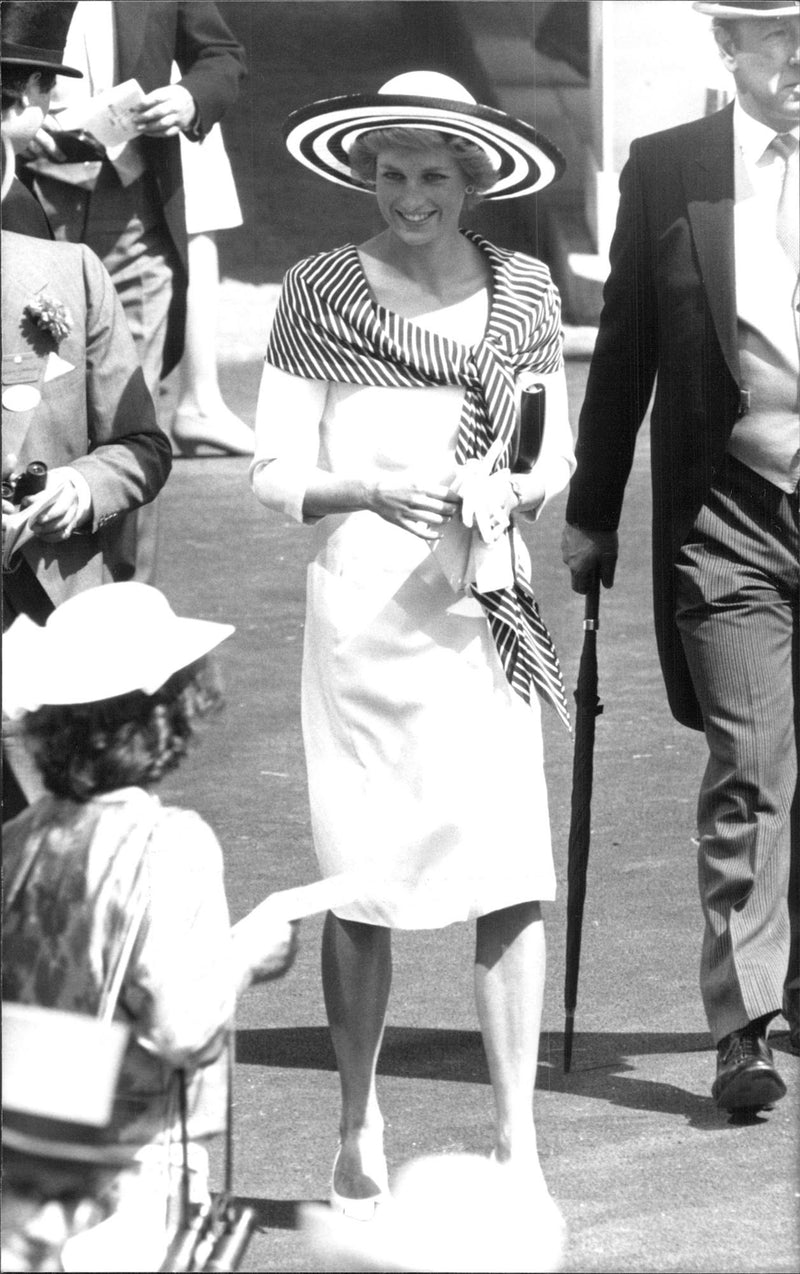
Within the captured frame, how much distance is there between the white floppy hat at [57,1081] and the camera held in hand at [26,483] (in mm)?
1161

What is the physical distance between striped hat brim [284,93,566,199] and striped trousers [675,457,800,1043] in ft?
2.56

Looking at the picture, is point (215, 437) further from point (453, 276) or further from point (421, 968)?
point (453, 276)

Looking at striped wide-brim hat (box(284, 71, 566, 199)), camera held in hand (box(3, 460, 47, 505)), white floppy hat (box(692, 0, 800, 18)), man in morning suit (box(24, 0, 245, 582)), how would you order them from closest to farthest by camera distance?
striped wide-brim hat (box(284, 71, 566, 199)) → camera held in hand (box(3, 460, 47, 505)) → white floppy hat (box(692, 0, 800, 18)) → man in morning suit (box(24, 0, 245, 582))

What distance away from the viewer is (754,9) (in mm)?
4215

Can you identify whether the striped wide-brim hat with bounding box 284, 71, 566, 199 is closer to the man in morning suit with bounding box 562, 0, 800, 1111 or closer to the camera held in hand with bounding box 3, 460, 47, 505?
the man in morning suit with bounding box 562, 0, 800, 1111

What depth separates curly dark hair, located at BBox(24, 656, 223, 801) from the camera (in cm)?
300

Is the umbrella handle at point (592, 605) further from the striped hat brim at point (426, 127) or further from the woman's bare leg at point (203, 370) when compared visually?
the woman's bare leg at point (203, 370)

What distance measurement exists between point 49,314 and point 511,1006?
1301mm

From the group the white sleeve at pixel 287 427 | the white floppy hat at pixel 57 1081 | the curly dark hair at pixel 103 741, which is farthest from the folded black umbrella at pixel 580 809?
the white floppy hat at pixel 57 1081

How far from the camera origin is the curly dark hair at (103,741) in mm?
2996

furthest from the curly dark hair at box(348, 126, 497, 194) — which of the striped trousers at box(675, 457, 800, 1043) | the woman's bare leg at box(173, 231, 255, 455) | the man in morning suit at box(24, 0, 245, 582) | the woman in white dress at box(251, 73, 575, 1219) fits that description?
the woman's bare leg at box(173, 231, 255, 455)

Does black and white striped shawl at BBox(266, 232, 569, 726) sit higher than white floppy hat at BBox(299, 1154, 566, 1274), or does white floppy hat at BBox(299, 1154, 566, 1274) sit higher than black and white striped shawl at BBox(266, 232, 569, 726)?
black and white striped shawl at BBox(266, 232, 569, 726)

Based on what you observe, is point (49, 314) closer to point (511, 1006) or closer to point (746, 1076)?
point (511, 1006)

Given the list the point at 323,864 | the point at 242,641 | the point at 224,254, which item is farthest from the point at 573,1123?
the point at 224,254
